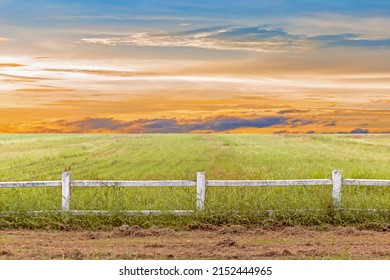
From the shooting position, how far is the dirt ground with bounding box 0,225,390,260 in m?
12.1

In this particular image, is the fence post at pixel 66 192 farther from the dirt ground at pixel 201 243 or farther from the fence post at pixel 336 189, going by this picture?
the fence post at pixel 336 189

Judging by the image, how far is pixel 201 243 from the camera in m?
13.2

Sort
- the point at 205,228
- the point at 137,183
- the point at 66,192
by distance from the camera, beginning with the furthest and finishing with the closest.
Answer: the point at 66,192, the point at 137,183, the point at 205,228

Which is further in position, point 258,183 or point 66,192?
point 66,192

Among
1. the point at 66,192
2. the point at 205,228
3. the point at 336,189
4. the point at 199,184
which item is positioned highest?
the point at 199,184

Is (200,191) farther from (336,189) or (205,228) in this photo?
(336,189)

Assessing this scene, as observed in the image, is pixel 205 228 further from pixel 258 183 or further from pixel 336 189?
pixel 336 189

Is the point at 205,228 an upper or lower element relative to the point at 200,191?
lower

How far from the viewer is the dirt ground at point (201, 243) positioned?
12.1 m

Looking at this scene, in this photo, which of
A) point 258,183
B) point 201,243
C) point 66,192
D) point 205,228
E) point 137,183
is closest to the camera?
point 201,243

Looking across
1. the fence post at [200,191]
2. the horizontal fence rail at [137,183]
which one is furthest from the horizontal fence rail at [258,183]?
the horizontal fence rail at [137,183]

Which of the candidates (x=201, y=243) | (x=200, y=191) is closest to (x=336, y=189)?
(x=200, y=191)

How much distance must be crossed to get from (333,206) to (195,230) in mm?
3399

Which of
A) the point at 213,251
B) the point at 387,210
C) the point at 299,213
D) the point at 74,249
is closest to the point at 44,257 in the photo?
the point at 74,249
